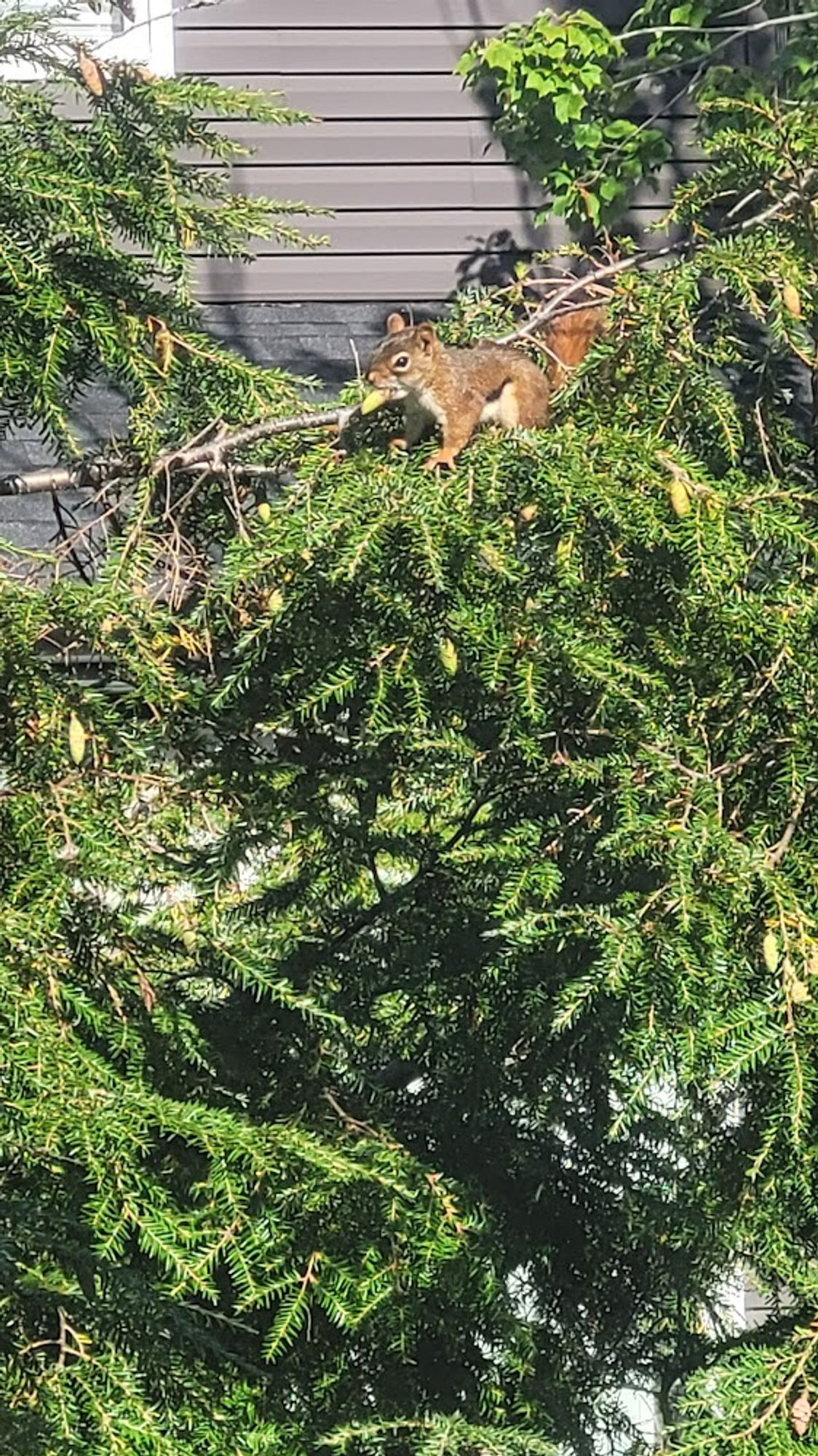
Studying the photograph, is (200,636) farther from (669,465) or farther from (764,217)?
(764,217)

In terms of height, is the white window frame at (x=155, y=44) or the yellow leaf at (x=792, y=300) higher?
the white window frame at (x=155, y=44)

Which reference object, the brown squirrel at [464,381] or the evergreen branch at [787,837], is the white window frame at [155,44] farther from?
the evergreen branch at [787,837]

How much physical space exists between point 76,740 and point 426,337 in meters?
1.07

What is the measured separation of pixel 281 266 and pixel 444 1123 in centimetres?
412

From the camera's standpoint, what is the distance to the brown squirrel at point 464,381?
2.19 m

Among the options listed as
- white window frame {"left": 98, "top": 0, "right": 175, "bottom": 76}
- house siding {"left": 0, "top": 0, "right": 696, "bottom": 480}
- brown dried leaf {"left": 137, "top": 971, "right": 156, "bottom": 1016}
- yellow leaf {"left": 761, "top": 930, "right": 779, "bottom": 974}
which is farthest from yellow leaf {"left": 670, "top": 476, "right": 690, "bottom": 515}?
white window frame {"left": 98, "top": 0, "right": 175, "bottom": 76}

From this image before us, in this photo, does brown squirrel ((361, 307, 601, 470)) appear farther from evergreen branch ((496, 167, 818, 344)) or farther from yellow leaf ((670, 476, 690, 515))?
yellow leaf ((670, 476, 690, 515))

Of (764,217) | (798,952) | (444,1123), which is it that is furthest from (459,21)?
(798,952)

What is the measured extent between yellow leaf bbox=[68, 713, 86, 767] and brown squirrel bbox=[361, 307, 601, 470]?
1.62 feet

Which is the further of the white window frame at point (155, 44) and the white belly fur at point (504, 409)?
the white window frame at point (155, 44)

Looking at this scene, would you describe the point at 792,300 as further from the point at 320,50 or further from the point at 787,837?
the point at 320,50

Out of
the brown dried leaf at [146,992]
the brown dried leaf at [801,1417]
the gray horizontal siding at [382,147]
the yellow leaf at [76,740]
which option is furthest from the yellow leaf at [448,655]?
the gray horizontal siding at [382,147]

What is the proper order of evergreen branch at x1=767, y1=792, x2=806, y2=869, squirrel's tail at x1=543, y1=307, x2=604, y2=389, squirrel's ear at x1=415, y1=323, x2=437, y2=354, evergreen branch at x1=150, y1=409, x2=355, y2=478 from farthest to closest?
1. squirrel's ear at x1=415, y1=323, x2=437, y2=354
2. squirrel's tail at x1=543, y1=307, x2=604, y2=389
3. evergreen branch at x1=150, y1=409, x2=355, y2=478
4. evergreen branch at x1=767, y1=792, x2=806, y2=869

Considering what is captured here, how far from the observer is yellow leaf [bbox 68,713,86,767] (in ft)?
5.77
